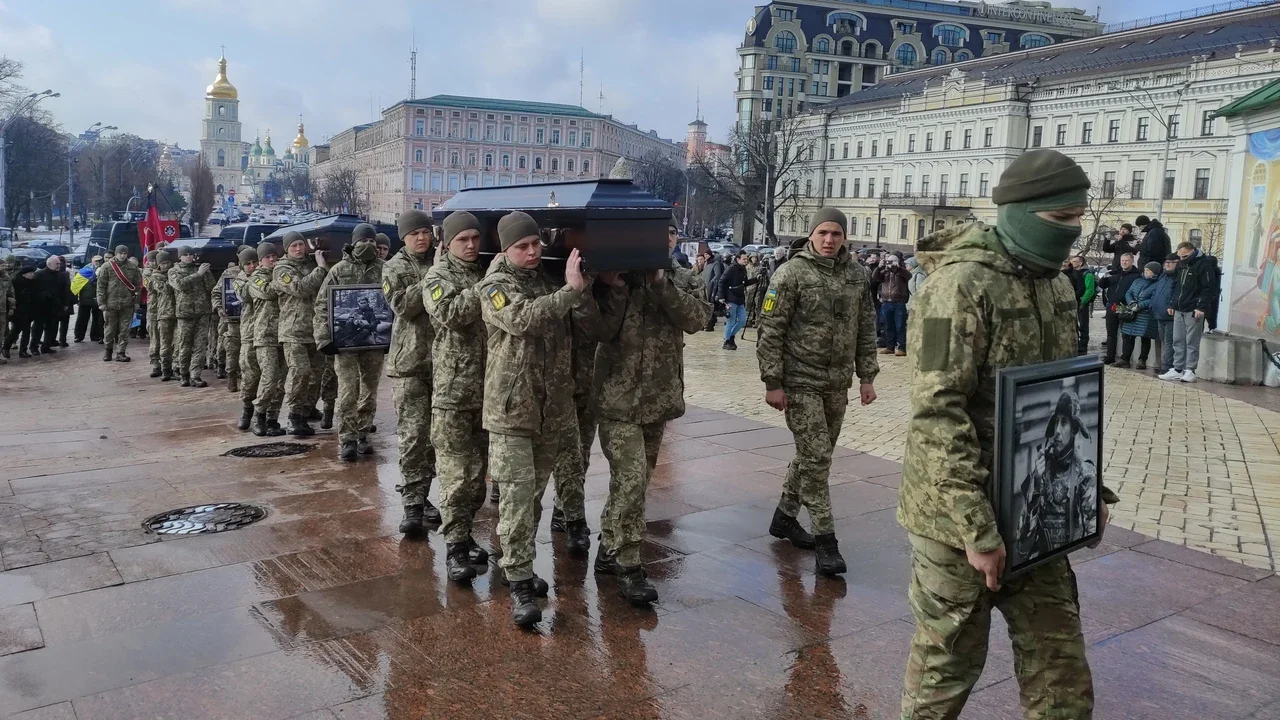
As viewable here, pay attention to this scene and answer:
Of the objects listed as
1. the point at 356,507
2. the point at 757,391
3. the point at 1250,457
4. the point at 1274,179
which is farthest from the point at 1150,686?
the point at 1274,179

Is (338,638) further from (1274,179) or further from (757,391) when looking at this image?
(1274,179)

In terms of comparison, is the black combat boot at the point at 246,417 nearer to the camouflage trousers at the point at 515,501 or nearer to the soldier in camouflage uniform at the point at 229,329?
the soldier in camouflage uniform at the point at 229,329

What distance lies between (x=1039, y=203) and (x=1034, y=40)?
366ft

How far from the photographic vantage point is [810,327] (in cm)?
552

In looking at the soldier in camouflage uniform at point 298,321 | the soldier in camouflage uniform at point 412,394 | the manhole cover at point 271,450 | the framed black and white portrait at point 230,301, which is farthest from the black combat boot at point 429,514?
the framed black and white portrait at point 230,301

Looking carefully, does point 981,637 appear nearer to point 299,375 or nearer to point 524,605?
point 524,605

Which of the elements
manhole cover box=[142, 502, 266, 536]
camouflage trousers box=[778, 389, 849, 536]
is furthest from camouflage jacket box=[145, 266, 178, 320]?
camouflage trousers box=[778, 389, 849, 536]

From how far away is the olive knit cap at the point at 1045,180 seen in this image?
2.95 metres

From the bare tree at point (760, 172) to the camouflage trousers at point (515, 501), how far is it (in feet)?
250

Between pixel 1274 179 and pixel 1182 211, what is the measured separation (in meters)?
51.3

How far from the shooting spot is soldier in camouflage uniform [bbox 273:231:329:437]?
356 inches

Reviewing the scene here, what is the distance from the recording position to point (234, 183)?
180125 millimetres

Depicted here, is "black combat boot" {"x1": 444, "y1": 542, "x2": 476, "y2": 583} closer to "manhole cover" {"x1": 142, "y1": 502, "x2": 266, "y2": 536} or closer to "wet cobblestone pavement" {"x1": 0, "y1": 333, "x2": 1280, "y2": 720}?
"wet cobblestone pavement" {"x1": 0, "y1": 333, "x2": 1280, "y2": 720}

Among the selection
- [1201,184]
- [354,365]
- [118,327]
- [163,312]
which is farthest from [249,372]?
[1201,184]
